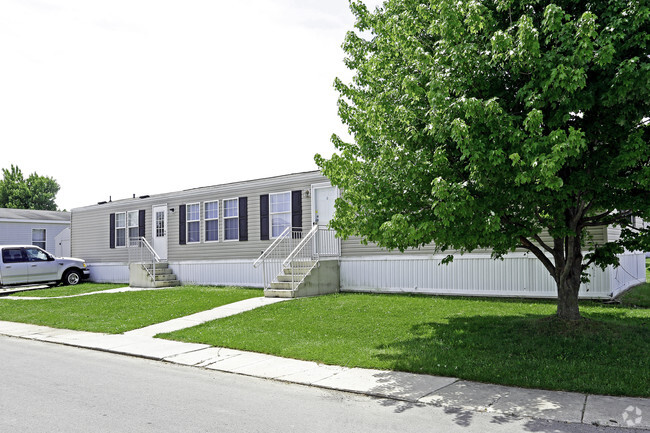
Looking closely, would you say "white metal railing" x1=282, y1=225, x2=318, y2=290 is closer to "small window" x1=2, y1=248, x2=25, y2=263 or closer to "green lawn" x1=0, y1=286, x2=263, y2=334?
"green lawn" x1=0, y1=286, x2=263, y2=334

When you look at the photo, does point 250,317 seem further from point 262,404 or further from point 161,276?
point 161,276

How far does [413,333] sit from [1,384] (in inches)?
245

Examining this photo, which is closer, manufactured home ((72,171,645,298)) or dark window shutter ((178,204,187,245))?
manufactured home ((72,171,645,298))

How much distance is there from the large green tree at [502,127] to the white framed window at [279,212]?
884 cm

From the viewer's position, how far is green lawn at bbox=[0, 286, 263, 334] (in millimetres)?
12281

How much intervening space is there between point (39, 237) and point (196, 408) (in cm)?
2816

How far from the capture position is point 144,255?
68.0 ft

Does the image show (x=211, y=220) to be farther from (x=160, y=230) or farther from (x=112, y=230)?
(x=112, y=230)

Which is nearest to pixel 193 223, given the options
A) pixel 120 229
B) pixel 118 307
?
pixel 120 229

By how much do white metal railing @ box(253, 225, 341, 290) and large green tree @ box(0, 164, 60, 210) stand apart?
46.8 meters

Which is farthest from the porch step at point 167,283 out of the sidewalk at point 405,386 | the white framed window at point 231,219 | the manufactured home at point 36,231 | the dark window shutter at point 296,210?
the manufactured home at point 36,231

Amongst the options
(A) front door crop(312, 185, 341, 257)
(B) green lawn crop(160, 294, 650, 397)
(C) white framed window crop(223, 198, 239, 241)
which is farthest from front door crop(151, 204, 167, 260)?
(B) green lawn crop(160, 294, 650, 397)

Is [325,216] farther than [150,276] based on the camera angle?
No

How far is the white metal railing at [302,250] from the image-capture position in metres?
15.2
